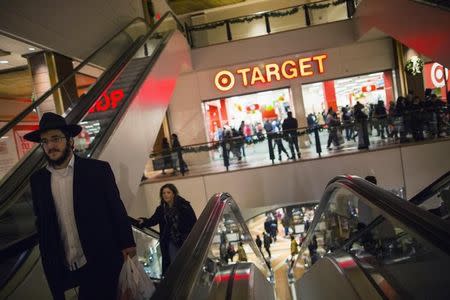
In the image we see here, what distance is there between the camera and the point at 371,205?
8.48 ft

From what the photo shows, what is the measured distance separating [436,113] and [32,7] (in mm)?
9815

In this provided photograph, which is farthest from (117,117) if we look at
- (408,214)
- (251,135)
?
(251,135)

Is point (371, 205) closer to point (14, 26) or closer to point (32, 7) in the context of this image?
point (14, 26)

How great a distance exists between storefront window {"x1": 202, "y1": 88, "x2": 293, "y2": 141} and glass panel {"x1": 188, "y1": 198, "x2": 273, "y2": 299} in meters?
11.9

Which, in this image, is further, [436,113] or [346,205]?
[436,113]

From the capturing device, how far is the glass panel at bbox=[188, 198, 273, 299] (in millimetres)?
2391

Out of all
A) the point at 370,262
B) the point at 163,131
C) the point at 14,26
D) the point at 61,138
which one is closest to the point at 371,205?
the point at 370,262

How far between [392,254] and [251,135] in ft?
33.6

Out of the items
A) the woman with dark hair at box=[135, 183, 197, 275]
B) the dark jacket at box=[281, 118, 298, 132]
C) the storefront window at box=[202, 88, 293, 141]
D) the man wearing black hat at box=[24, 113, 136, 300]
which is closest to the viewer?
the man wearing black hat at box=[24, 113, 136, 300]

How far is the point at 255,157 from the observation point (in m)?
12.0

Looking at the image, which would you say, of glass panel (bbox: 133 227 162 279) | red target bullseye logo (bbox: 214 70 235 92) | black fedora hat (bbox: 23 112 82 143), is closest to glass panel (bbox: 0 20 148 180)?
glass panel (bbox: 133 227 162 279)

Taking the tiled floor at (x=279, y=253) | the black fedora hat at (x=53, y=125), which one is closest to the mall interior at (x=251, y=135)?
the tiled floor at (x=279, y=253)

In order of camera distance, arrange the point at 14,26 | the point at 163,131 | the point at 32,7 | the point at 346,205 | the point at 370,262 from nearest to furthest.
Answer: the point at 370,262, the point at 346,205, the point at 14,26, the point at 32,7, the point at 163,131

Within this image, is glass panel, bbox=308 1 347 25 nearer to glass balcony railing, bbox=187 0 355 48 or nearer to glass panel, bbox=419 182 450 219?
glass balcony railing, bbox=187 0 355 48
